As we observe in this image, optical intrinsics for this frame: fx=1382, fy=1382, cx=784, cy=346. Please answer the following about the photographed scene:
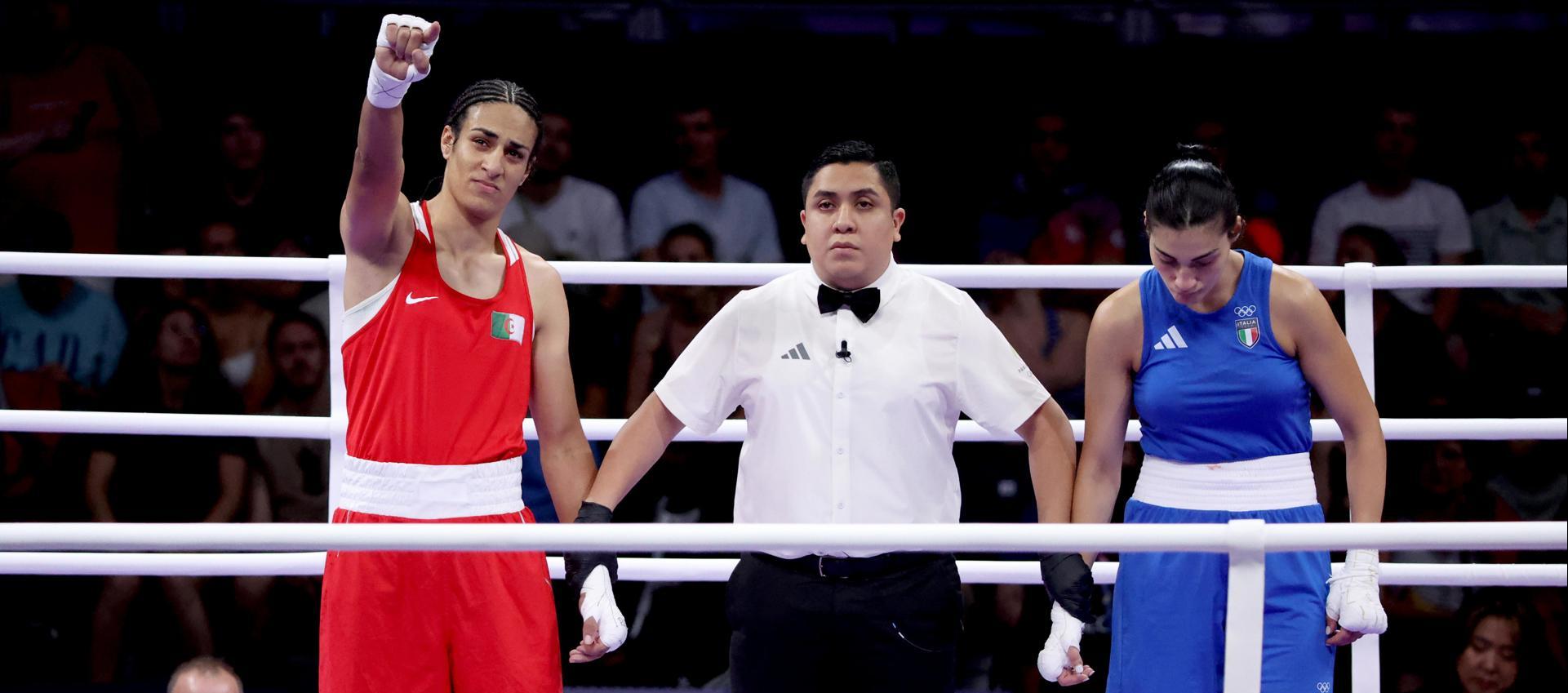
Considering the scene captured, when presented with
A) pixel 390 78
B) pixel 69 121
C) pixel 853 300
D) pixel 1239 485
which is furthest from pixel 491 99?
pixel 69 121

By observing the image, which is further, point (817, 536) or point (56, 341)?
point (56, 341)

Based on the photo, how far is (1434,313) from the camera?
13.7 feet

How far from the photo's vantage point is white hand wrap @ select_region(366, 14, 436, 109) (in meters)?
1.96

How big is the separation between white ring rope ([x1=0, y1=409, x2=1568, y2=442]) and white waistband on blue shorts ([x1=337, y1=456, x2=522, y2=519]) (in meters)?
0.31

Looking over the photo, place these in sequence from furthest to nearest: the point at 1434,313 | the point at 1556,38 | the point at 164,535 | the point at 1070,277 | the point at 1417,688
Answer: the point at 1556,38
the point at 1434,313
the point at 1417,688
the point at 1070,277
the point at 164,535

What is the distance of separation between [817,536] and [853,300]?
2.17 ft

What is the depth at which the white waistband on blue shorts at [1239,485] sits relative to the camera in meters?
2.14

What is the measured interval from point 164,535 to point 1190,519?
4.77ft

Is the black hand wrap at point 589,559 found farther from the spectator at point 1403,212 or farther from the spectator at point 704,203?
the spectator at point 1403,212

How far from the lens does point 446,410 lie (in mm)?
2133

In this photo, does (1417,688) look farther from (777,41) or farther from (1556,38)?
(777,41)

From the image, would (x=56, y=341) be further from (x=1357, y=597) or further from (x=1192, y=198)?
(x=1357, y=597)

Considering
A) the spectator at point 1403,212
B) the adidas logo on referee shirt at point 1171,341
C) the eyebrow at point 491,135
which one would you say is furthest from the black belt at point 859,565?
the spectator at point 1403,212

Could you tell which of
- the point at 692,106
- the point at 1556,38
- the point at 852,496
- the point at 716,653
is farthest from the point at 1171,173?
the point at 1556,38
